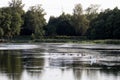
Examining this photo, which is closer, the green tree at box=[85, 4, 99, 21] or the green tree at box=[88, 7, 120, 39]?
the green tree at box=[88, 7, 120, 39]

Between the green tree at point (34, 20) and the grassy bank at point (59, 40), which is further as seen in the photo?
the green tree at point (34, 20)

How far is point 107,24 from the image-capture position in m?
104

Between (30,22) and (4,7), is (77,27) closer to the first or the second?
(30,22)

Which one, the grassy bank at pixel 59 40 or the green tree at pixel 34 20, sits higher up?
the green tree at pixel 34 20

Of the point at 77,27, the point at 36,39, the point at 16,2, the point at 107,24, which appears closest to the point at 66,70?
the point at 107,24

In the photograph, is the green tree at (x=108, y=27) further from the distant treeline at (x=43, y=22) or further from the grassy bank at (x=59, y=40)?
the grassy bank at (x=59, y=40)

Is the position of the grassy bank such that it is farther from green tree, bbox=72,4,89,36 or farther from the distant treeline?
green tree, bbox=72,4,89,36

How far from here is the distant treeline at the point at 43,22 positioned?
119m

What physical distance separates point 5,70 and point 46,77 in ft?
16.2

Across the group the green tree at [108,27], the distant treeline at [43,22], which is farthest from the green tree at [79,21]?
the green tree at [108,27]

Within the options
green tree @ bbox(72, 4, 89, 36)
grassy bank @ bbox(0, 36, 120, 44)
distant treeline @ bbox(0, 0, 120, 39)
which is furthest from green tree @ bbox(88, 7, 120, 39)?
green tree @ bbox(72, 4, 89, 36)

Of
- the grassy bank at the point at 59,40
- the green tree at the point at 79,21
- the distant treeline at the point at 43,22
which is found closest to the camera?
the grassy bank at the point at 59,40

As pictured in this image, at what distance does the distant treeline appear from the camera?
390 ft

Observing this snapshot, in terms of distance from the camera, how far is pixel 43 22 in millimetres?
140375
